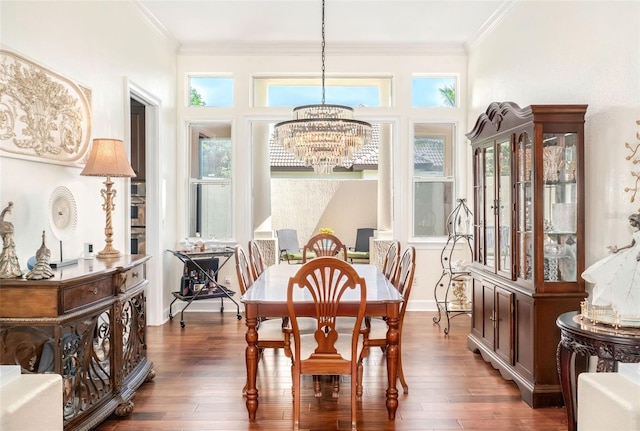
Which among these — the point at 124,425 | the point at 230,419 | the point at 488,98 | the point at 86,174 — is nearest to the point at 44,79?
the point at 86,174

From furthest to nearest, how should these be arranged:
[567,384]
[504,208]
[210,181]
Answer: [210,181] → [504,208] → [567,384]

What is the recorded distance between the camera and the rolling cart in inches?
209

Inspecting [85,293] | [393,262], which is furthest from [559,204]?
[85,293]

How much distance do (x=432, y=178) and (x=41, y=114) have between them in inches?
173

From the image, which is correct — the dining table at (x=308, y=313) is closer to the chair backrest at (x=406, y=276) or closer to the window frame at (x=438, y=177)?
the chair backrest at (x=406, y=276)

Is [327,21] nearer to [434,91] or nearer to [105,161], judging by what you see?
[434,91]

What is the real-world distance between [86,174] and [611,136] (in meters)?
3.43

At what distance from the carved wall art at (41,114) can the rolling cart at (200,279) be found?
210 centimetres

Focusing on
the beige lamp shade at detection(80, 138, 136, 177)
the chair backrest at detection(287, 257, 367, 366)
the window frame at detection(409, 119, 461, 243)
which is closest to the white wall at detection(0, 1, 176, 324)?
the beige lamp shade at detection(80, 138, 136, 177)

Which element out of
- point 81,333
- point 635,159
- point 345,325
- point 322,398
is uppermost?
point 635,159

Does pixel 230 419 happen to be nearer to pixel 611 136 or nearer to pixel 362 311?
pixel 362 311

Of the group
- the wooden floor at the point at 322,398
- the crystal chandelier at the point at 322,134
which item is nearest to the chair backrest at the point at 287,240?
the wooden floor at the point at 322,398

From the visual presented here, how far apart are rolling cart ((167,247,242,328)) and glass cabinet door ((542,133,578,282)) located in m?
3.42

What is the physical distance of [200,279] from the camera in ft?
18.1
